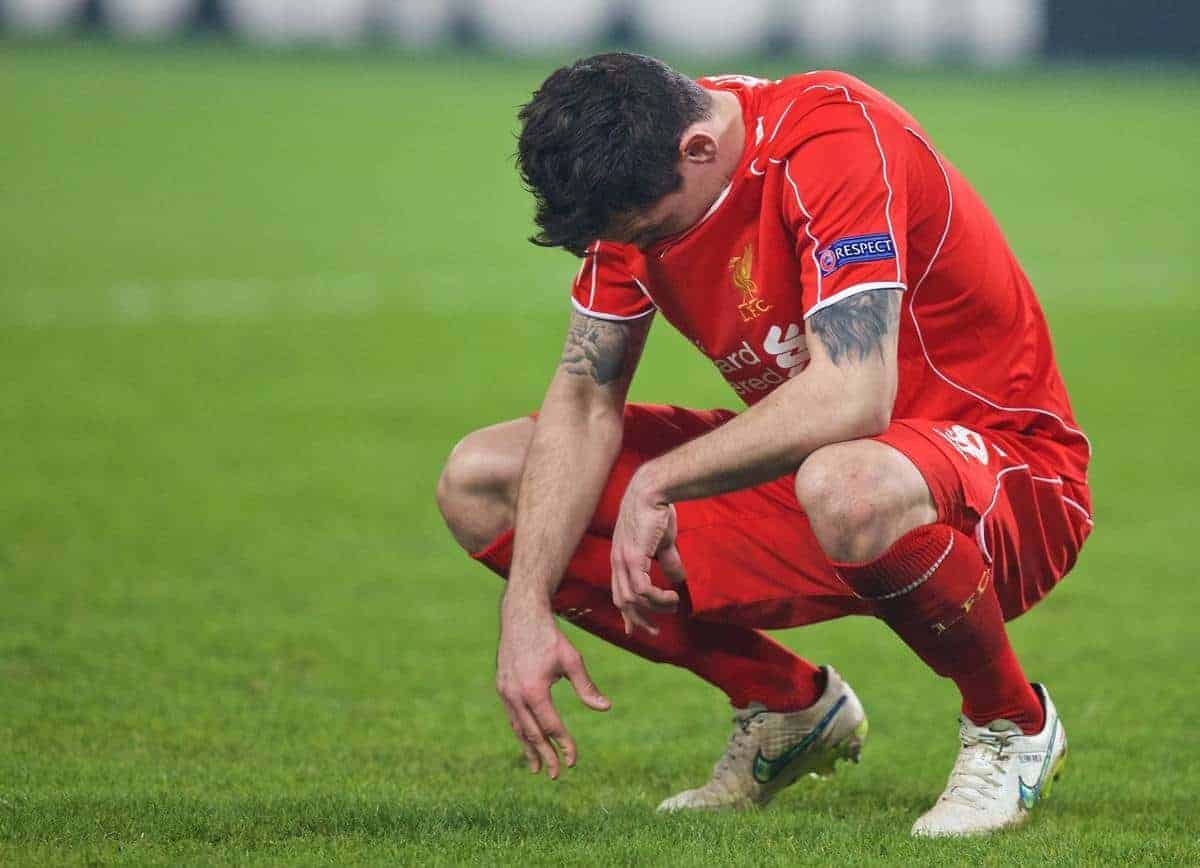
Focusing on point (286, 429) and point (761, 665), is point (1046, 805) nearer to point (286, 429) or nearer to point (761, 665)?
point (761, 665)

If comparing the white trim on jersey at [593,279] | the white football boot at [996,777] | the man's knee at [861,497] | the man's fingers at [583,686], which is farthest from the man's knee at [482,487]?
the white football boot at [996,777]

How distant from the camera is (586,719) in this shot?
13.8 feet

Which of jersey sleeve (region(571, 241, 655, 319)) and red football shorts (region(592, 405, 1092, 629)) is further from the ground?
jersey sleeve (region(571, 241, 655, 319))

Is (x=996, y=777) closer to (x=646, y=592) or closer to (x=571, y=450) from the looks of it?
(x=646, y=592)

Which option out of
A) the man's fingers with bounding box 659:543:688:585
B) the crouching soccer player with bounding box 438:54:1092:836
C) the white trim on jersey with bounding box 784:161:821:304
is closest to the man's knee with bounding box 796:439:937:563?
the crouching soccer player with bounding box 438:54:1092:836

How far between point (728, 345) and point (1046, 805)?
1046mm

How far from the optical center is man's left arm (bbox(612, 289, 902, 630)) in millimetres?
2914

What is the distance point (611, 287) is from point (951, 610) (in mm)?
890

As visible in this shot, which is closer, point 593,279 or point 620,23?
point 593,279

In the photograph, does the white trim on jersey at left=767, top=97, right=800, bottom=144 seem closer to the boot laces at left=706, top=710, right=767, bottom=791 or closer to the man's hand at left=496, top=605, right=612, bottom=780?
the man's hand at left=496, top=605, right=612, bottom=780

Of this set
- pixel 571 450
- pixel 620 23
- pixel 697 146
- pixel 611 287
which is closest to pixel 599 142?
pixel 697 146

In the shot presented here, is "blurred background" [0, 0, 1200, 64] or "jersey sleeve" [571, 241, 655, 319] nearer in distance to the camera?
"jersey sleeve" [571, 241, 655, 319]

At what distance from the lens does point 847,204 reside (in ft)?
9.68

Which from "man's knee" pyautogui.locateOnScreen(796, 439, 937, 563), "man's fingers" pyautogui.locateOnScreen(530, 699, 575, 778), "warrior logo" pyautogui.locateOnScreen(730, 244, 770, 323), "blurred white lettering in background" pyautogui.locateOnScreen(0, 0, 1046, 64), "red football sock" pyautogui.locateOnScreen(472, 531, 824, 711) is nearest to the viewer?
"man's knee" pyautogui.locateOnScreen(796, 439, 937, 563)
